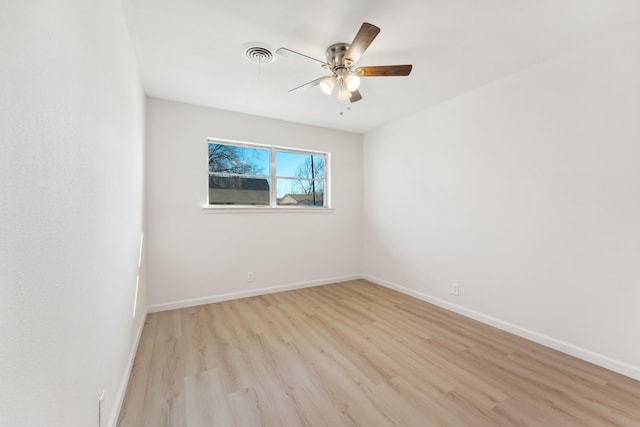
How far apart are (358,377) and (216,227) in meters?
2.50

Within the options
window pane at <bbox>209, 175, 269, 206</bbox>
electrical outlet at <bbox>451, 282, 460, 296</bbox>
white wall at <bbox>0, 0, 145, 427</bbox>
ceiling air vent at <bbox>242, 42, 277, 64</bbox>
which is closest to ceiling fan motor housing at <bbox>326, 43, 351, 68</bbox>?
ceiling air vent at <bbox>242, 42, 277, 64</bbox>

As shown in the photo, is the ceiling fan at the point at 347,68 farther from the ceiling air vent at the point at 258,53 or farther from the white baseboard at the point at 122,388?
the white baseboard at the point at 122,388

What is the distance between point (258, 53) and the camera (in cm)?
227

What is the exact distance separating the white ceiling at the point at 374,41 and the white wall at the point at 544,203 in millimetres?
310

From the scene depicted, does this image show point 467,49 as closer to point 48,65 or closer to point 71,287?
point 48,65

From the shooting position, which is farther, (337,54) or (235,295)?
(235,295)

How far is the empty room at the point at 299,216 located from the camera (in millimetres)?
830

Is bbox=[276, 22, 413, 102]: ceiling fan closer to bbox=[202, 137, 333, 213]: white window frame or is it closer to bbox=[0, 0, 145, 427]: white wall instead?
bbox=[0, 0, 145, 427]: white wall

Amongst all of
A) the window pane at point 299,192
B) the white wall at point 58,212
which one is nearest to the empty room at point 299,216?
the white wall at point 58,212

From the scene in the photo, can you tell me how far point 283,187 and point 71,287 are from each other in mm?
3286

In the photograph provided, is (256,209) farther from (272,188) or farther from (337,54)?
(337,54)

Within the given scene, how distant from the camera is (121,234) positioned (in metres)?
1.76

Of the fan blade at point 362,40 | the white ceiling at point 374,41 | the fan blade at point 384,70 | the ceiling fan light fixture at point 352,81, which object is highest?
the white ceiling at point 374,41

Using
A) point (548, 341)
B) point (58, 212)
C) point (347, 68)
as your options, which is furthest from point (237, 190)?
point (548, 341)
